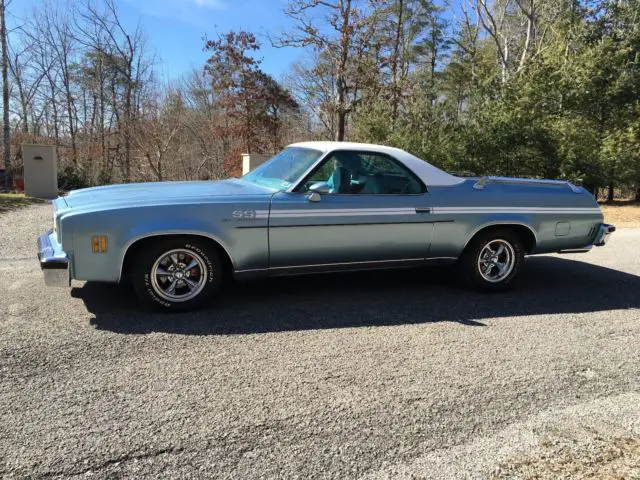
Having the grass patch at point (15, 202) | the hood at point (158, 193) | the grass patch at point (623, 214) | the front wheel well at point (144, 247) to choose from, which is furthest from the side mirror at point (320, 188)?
the grass patch at point (623, 214)

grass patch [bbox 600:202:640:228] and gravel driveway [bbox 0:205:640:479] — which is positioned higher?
grass patch [bbox 600:202:640:228]

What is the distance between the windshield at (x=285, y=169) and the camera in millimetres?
4820

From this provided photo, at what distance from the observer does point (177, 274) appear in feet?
→ 14.2

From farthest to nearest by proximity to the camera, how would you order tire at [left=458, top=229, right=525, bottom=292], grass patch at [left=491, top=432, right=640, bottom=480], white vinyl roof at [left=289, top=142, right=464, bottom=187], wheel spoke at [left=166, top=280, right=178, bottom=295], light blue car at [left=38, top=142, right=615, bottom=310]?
tire at [left=458, top=229, right=525, bottom=292], white vinyl roof at [left=289, top=142, right=464, bottom=187], wheel spoke at [left=166, top=280, right=178, bottom=295], light blue car at [left=38, top=142, right=615, bottom=310], grass patch at [left=491, top=432, right=640, bottom=480]

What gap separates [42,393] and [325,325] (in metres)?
2.14

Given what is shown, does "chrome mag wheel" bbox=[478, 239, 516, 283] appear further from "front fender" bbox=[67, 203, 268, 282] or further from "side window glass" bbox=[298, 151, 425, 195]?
"front fender" bbox=[67, 203, 268, 282]

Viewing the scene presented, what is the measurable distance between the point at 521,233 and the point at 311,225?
2589 millimetres

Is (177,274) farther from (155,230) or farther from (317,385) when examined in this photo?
(317,385)

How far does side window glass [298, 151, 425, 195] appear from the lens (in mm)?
4859

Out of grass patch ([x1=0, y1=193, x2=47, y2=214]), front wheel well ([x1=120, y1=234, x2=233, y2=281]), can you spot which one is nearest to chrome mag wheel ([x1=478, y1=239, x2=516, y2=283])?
front wheel well ([x1=120, y1=234, x2=233, y2=281])

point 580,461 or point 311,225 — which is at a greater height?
point 311,225

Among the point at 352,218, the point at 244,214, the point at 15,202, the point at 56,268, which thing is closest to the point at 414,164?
the point at 352,218

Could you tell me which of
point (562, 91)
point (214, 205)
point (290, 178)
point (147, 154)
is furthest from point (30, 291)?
point (562, 91)

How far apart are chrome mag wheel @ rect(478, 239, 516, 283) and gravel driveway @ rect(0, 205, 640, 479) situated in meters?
0.37
